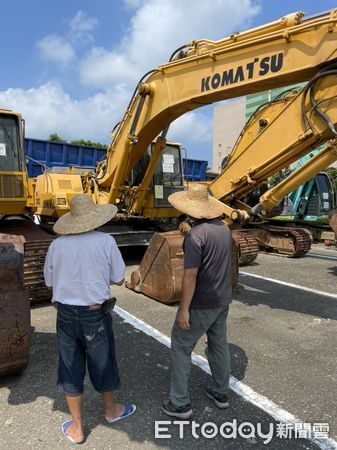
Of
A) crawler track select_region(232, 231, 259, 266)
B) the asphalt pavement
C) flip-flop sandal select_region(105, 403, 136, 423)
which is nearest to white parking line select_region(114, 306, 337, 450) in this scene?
the asphalt pavement

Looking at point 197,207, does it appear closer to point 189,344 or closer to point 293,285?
point 189,344

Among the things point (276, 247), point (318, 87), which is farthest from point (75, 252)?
point (276, 247)

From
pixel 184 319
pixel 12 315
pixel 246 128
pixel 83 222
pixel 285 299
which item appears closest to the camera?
pixel 83 222

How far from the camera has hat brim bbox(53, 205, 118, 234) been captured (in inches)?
107

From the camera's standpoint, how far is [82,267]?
8.68ft

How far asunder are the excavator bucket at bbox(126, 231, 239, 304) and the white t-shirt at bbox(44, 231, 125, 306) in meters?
2.92

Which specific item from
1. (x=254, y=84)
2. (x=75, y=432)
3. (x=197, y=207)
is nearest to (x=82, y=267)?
(x=197, y=207)

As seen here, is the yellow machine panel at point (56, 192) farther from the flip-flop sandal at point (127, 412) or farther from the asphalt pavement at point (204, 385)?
the flip-flop sandal at point (127, 412)

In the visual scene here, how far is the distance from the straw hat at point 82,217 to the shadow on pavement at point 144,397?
4.86ft

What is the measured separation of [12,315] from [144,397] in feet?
4.47

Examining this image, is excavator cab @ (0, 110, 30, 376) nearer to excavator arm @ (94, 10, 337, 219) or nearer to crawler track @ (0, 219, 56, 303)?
crawler track @ (0, 219, 56, 303)

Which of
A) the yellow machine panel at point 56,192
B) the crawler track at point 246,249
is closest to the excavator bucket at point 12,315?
the yellow machine panel at point 56,192

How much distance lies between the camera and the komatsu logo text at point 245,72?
4730 millimetres

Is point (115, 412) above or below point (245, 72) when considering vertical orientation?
below
